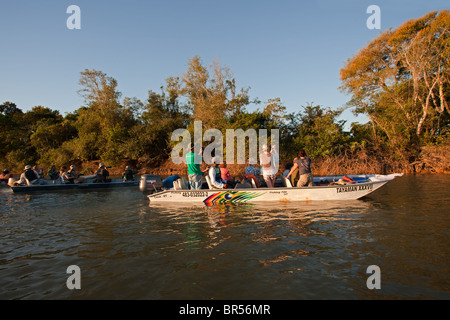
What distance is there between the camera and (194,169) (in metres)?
10.6

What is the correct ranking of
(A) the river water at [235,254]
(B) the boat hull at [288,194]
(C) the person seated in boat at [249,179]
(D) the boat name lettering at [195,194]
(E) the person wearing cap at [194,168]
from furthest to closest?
(C) the person seated in boat at [249,179] < (E) the person wearing cap at [194,168] < (D) the boat name lettering at [195,194] < (B) the boat hull at [288,194] < (A) the river water at [235,254]

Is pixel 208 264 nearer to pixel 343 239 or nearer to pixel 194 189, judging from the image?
pixel 343 239

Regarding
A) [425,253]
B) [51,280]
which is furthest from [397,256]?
[51,280]

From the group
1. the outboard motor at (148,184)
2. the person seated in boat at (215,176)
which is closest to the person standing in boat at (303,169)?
the person seated in boat at (215,176)

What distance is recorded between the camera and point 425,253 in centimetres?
472

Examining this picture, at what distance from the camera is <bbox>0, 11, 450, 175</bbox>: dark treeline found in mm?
23547

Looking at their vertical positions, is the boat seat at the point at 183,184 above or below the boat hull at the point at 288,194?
above

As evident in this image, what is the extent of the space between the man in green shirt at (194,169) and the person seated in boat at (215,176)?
21.7 inches

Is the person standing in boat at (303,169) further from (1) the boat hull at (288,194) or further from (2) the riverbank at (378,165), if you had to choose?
(2) the riverbank at (378,165)

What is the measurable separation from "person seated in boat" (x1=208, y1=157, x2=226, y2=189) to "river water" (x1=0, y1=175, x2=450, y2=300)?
1.79m

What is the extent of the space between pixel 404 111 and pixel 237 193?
2238cm

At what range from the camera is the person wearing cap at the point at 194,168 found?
10398 millimetres

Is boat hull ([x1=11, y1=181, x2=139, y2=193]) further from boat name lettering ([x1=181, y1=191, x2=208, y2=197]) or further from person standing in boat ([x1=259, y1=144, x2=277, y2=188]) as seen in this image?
person standing in boat ([x1=259, y1=144, x2=277, y2=188])

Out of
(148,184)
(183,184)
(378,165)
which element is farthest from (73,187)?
(378,165)
